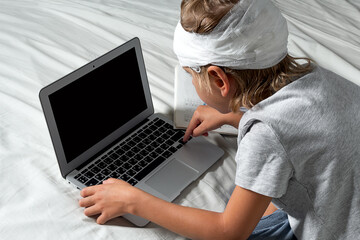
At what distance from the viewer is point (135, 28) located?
1.52 meters

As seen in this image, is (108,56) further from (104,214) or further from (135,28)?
(135,28)

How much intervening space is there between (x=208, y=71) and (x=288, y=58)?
160 millimetres

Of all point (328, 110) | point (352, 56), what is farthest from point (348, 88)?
point (352, 56)

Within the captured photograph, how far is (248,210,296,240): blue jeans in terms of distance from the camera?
3.01 ft

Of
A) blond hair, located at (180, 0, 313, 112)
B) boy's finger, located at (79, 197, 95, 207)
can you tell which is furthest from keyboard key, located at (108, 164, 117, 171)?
Answer: blond hair, located at (180, 0, 313, 112)

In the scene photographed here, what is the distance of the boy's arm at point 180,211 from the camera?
79 cm

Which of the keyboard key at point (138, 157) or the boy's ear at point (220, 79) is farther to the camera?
the keyboard key at point (138, 157)

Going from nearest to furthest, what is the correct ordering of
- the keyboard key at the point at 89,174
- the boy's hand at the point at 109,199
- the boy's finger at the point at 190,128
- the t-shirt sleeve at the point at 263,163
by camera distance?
the t-shirt sleeve at the point at 263,163 → the boy's hand at the point at 109,199 → the keyboard key at the point at 89,174 → the boy's finger at the point at 190,128

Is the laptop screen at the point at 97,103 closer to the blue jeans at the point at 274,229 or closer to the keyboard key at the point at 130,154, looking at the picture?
the keyboard key at the point at 130,154

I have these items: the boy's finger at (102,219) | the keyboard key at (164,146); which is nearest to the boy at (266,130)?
the boy's finger at (102,219)

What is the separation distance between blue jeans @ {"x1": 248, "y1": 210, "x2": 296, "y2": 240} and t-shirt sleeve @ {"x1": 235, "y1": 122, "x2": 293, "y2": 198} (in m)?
0.18

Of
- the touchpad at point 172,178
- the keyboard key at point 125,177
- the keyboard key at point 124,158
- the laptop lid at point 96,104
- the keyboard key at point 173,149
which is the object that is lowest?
the touchpad at point 172,178

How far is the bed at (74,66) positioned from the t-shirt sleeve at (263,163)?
0.64ft

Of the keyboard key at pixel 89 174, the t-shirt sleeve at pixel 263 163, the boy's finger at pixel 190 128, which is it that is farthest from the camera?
the boy's finger at pixel 190 128
